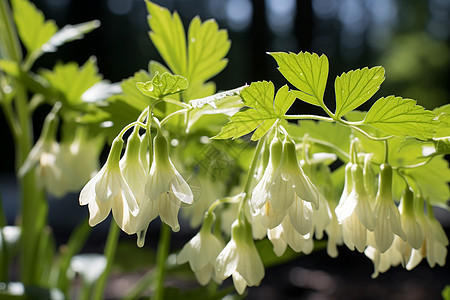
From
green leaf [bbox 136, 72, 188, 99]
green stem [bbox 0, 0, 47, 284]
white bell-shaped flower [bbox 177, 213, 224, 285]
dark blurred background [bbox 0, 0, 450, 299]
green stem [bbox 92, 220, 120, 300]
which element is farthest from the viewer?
dark blurred background [bbox 0, 0, 450, 299]

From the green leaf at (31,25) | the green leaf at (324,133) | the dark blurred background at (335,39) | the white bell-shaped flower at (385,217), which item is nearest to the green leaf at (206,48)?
the green leaf at (324,133)

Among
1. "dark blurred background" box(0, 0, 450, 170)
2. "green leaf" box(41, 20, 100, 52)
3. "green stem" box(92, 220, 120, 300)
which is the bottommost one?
"dark blurred background" box(0, 0, 450, 170)

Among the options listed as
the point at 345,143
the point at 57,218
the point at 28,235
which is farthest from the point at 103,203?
the point at 57,218

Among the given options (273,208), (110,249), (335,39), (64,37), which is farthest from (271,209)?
(335,39)

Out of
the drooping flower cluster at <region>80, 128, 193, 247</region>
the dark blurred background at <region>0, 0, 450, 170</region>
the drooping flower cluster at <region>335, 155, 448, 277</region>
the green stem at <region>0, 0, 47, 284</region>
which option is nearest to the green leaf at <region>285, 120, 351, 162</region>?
the drooping flower cluster at <region>335, 155, 448, 277</region>

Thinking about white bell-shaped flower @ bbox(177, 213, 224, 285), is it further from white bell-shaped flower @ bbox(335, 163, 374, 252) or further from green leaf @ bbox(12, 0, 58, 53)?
green leaf @ bbox(12, 0, 58, 53)

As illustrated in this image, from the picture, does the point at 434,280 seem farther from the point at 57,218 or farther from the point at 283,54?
the point at 57,218
